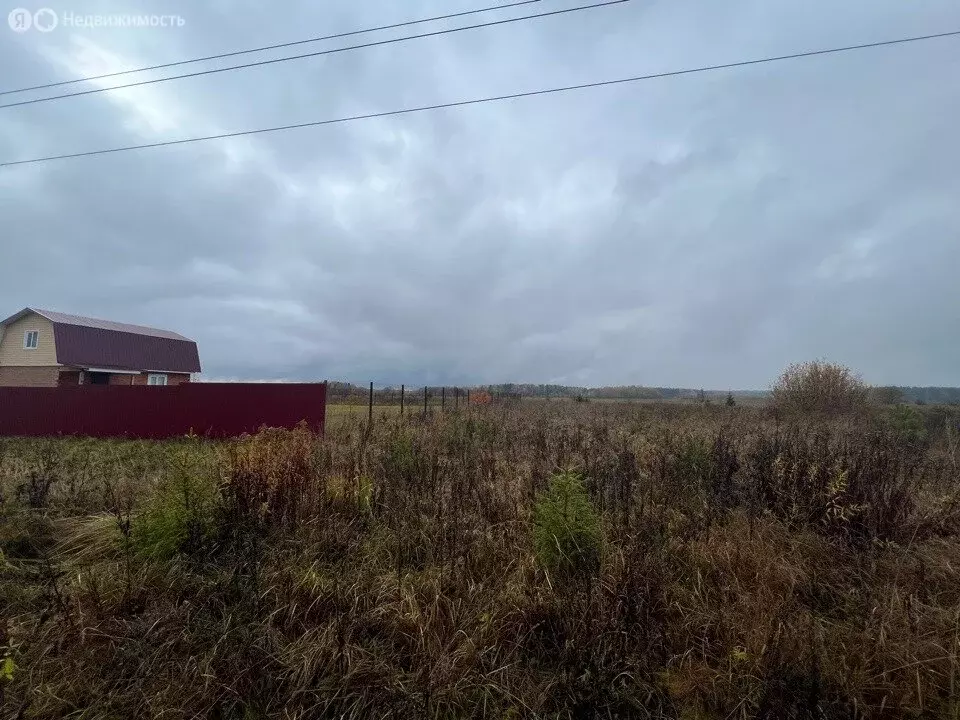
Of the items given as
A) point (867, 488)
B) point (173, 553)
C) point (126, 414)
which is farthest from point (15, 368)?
point (867, 488)

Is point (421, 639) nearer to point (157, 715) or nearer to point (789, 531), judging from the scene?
point (157, 715)

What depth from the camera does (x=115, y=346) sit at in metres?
30.9

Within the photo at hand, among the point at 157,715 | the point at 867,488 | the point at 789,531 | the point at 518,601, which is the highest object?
the point at 867,488

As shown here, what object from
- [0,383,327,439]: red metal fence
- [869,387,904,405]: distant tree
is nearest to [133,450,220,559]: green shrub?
[0,383,327,439]: red metal fence

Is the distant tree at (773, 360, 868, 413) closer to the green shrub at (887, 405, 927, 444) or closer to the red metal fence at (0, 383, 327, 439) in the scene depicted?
the green shrub at (887, 405, 927, 444)

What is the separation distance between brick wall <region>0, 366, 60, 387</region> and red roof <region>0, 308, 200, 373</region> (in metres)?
1.29

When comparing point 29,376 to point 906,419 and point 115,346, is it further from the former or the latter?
point 906,419

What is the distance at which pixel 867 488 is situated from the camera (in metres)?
4.41

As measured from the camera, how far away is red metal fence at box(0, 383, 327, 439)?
13.6 m

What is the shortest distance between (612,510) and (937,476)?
3.75m

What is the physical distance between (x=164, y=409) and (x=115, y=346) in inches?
827

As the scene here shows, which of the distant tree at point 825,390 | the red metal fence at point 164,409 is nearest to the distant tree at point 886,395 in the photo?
the distant tree at point 825,390

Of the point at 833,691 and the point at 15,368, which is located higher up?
the point at 15,368

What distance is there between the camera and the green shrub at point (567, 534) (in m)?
3.65
